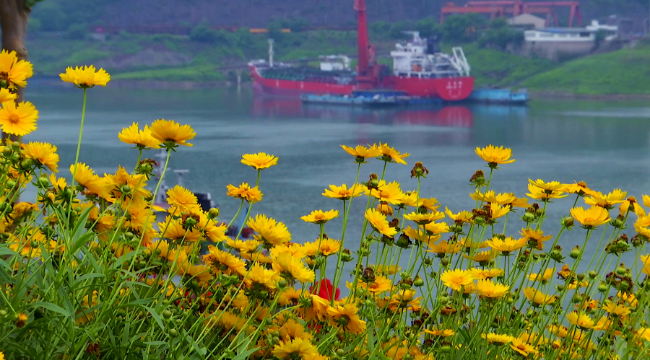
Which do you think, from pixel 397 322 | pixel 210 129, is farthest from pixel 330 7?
pixel 397 322

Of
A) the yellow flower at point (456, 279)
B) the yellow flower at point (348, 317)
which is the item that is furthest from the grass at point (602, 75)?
the yellow flower at point (348, 317)

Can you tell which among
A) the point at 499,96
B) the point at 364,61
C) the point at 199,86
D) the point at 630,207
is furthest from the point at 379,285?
the point at 199,86

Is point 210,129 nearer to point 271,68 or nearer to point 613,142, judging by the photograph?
point 613,142

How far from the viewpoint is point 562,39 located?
1248 inches

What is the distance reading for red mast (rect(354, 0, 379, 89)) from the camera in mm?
29734

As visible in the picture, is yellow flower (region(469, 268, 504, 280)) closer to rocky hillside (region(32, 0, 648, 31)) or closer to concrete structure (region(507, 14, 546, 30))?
concrete structure (region(507, 14, 546, 30))

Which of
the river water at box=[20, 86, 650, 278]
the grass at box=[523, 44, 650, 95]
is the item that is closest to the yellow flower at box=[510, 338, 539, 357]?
the river water at box=[20, 86, 650, 278]

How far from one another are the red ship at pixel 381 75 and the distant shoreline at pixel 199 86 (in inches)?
77.4

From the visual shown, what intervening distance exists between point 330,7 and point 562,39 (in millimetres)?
16582

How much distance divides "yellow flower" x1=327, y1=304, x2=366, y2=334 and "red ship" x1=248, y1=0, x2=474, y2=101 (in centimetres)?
2684

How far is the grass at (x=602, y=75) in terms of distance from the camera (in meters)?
26.5

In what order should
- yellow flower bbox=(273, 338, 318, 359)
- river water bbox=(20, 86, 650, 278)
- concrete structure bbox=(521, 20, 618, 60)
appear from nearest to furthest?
yellow flower bbox=(273, 338, 318, 359) < river water bbox=(20, 86, 650, 278) < concrete structure bbox=(521, 20, 618, 60)

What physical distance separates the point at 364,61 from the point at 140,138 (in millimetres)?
30205

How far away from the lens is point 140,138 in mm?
656
